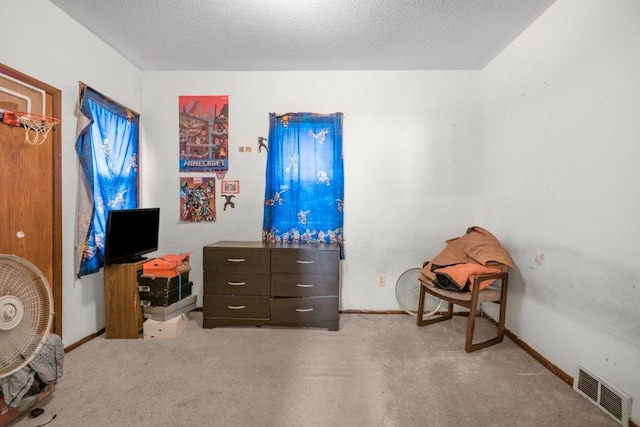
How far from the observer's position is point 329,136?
10.5 feet

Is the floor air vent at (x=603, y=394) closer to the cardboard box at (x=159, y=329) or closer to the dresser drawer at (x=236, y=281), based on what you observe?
the dresser drawer at (x=236, y=281)

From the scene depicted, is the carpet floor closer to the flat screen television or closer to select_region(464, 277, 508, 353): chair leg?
select_region(464, 277, 508, 353): chair leg

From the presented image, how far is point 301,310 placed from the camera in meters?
2.79

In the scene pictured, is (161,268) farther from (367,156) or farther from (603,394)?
(603,394)

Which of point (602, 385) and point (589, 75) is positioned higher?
point (589, 75)


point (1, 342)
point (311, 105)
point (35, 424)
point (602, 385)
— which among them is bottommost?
point (35, 424)

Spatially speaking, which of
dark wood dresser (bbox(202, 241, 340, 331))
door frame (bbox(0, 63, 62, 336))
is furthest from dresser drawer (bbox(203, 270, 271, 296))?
door frame (bbox(0, 63, 62, 336))

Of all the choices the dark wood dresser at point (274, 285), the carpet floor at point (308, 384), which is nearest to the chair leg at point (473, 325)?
the carpet floor at point (308, 384)

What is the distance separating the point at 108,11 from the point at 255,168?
65.6 inches

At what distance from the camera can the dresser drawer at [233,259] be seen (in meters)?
2.79

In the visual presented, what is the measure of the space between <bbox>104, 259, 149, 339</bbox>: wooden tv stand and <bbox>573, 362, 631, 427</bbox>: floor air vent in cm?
323

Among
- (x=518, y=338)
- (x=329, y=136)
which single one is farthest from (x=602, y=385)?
(x=329, y=136)

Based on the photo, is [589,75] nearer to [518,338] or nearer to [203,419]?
[518,338]

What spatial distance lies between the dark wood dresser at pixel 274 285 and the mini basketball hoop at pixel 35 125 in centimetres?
146
